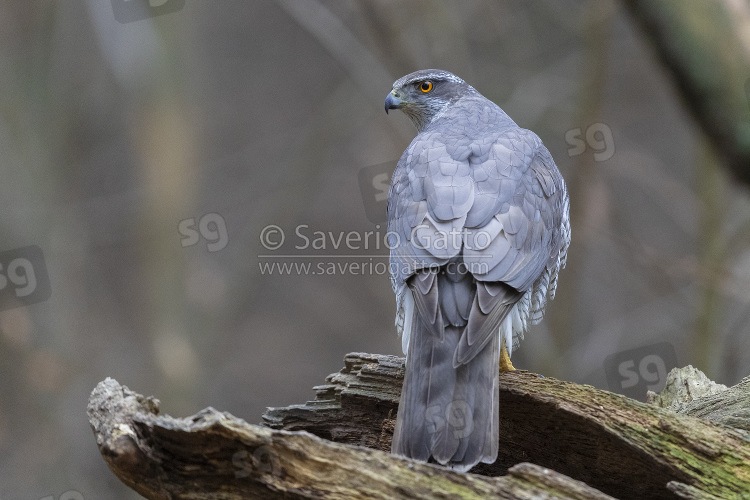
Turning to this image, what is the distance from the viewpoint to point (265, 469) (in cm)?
273

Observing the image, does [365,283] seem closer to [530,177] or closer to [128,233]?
[128,233]

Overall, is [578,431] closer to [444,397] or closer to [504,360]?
[444,397]

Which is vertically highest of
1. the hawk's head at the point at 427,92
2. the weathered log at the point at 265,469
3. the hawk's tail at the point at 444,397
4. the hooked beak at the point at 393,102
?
the hawk's head at the point at 427,92

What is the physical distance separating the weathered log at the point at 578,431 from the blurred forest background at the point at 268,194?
2.38 metres

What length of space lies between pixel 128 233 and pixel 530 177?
738cm

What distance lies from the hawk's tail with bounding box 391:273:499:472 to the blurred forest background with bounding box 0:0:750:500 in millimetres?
2489

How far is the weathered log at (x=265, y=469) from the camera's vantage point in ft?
8.72

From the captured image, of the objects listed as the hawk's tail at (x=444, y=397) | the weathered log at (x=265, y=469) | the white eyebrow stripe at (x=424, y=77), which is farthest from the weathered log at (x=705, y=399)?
the white eyebrow stripe at (x=424, y=77)

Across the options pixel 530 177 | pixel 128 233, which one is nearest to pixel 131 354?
pixel 128 233

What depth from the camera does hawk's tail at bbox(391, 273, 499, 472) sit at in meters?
3.06

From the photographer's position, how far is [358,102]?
9.45m

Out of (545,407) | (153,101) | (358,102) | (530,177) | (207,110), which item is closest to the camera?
(545,407)

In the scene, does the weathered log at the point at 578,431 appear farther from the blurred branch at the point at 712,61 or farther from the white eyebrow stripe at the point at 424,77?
the white eyebrow stripe at the point at 424,77

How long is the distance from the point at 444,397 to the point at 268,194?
779 cm
